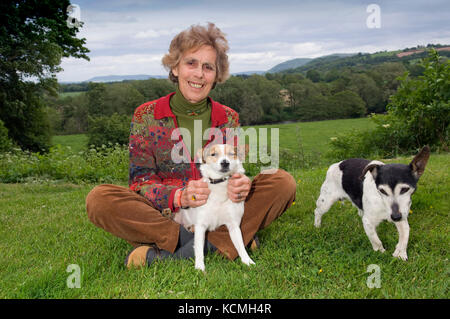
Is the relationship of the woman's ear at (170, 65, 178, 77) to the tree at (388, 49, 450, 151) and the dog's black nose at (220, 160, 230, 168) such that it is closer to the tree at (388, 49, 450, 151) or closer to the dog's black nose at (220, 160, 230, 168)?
the dog's black nose at (220, 160, 230, 168)

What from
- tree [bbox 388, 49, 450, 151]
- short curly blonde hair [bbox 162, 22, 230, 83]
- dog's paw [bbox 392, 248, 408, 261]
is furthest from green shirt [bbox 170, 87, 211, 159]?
tree [bbox 388, 49, 450, 151]

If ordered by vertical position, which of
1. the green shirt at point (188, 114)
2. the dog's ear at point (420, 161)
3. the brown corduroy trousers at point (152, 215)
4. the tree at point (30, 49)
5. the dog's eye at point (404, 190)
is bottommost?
the brown corduroy trousers at point (152, 215)

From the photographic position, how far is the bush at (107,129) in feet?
92.6

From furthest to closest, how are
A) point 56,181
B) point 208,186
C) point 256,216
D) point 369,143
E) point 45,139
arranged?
point 45,139 → point 369,143 → point 56,181 → point 256,216 → point 208,186

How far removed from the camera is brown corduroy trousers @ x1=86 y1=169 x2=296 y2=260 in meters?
3.21

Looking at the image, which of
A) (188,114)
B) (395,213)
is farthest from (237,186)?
(395,213)

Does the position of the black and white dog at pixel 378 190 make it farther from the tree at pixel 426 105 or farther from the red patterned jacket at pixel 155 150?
the tree at pixel 426 105

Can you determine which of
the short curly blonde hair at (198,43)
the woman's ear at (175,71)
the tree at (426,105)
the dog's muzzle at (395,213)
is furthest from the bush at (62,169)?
the tree at (426,105)

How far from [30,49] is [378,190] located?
20366 millimetres

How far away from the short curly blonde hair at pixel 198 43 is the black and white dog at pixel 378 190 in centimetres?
187

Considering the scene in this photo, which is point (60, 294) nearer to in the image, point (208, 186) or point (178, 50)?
point (208, 186)

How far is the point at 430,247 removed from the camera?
351 cm
